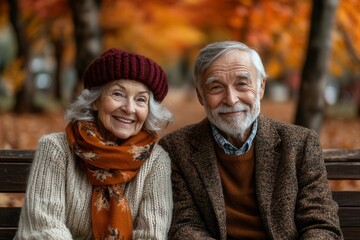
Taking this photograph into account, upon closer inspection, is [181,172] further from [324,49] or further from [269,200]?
[324,49]

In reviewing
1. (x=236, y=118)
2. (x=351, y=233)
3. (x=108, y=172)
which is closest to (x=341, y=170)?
(x=351, y=233)

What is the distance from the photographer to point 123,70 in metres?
3.54

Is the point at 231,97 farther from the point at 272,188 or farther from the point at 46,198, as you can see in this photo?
the point at 46,198

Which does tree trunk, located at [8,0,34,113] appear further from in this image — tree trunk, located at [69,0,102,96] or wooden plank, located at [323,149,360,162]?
wooden plank, located at [323,149,360,162]

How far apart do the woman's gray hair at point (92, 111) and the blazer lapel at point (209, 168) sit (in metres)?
0.23

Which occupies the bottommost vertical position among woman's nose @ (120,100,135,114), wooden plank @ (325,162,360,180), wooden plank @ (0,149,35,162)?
wooden plank @ (325,162,360,180)

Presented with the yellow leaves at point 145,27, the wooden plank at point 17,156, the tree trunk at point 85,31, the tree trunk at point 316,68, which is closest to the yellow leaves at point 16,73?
the yellow leaves at point 145,27

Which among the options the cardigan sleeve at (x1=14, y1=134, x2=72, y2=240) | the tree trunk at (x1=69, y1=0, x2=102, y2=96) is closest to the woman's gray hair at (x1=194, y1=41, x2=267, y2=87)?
the cardigan sleeve at (x1=14, y1=134, x2=72, y2=240)

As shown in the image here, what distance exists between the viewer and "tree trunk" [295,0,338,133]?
723cm

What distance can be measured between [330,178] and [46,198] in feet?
5.47

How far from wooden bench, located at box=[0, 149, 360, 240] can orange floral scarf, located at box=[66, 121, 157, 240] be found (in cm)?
56

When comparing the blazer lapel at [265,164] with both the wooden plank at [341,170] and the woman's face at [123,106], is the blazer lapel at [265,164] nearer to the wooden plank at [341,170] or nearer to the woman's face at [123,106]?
the wooden plank at [341,170]

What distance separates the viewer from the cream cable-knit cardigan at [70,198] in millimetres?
3496

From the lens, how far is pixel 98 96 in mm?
3648
